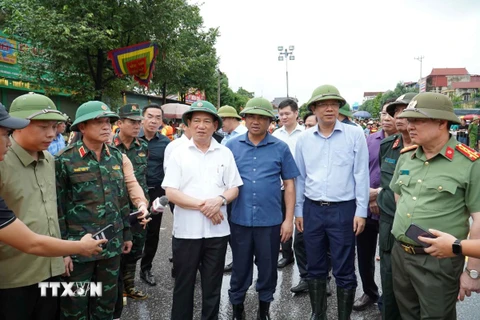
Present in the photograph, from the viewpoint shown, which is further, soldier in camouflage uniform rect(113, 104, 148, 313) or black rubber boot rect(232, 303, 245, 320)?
soldier in camouflage uniform rect(113, 104, 148, 313)

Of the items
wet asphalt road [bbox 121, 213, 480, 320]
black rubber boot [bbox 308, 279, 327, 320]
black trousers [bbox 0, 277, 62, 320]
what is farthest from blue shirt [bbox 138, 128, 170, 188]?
black rubber boot [bbox 308, 279, 327, 320]

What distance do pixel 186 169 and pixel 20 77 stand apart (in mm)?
14260

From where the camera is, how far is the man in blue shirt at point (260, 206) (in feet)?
9.87

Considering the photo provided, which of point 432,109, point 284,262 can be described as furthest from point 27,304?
point 284,262

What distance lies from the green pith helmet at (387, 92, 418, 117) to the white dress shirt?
187 centimetres

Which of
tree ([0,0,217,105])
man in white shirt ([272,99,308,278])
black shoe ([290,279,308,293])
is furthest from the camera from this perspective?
tree ([0,0,217,105])

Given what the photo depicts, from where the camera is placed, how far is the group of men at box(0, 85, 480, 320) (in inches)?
81.7

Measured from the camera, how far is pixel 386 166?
Result: 2.97 meters

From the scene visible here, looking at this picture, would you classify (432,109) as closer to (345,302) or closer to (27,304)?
(345,302)

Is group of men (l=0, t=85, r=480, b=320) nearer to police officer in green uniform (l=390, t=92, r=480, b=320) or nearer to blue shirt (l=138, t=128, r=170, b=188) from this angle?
police officer in green uniform (l=390, t=92, r=480, b=320)

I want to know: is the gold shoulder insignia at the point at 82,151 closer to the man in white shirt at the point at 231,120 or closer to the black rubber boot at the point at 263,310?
the black rubber boot at the point at 263,310

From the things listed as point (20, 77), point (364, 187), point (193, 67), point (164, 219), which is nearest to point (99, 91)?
point (20, 77)

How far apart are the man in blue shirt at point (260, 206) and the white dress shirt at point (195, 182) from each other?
0.31m

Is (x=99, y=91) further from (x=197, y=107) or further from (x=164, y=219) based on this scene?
(x=197, y=107)
